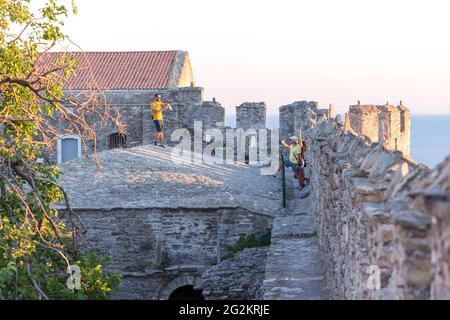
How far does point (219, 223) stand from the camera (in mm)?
19641

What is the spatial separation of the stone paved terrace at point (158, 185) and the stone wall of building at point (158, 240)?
228mm

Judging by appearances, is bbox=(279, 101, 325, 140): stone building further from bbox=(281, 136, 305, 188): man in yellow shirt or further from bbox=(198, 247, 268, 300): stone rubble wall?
bbox=(198, 247, 268, 300): stone rubble wall

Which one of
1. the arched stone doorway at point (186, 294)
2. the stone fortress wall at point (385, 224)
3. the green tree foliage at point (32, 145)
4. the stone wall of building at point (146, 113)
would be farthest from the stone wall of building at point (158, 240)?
the stone wall of building at point (146, 113)

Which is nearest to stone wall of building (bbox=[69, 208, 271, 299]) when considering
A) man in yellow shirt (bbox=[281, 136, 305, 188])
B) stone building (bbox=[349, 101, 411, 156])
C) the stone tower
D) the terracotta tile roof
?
man in yellow shirt (bbox=[281, 136, 305, 188])

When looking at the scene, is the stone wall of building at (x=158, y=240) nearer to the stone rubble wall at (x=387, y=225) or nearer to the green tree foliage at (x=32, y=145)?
the green tree foliage at (x=32, y=145)

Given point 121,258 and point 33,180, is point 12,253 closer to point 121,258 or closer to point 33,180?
point 33,180

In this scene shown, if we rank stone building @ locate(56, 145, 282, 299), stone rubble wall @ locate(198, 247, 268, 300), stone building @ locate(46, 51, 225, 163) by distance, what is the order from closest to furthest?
stone rubble wall @ locate(198, 247, 268, 300)
stone building @ locate(56, 145, 282, 299)
stone building @ locate(46, 51, 225, 163)

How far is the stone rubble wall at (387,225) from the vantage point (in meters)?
3.99

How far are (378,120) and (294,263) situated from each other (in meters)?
7.83

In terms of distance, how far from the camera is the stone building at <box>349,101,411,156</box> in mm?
19734

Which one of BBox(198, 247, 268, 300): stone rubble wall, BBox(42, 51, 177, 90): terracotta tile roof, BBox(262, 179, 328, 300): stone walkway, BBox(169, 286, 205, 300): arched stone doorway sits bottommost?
BBox(169, 286, 205, 300): arched stone doorway

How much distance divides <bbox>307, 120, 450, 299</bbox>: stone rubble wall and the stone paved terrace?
33.6 ft
